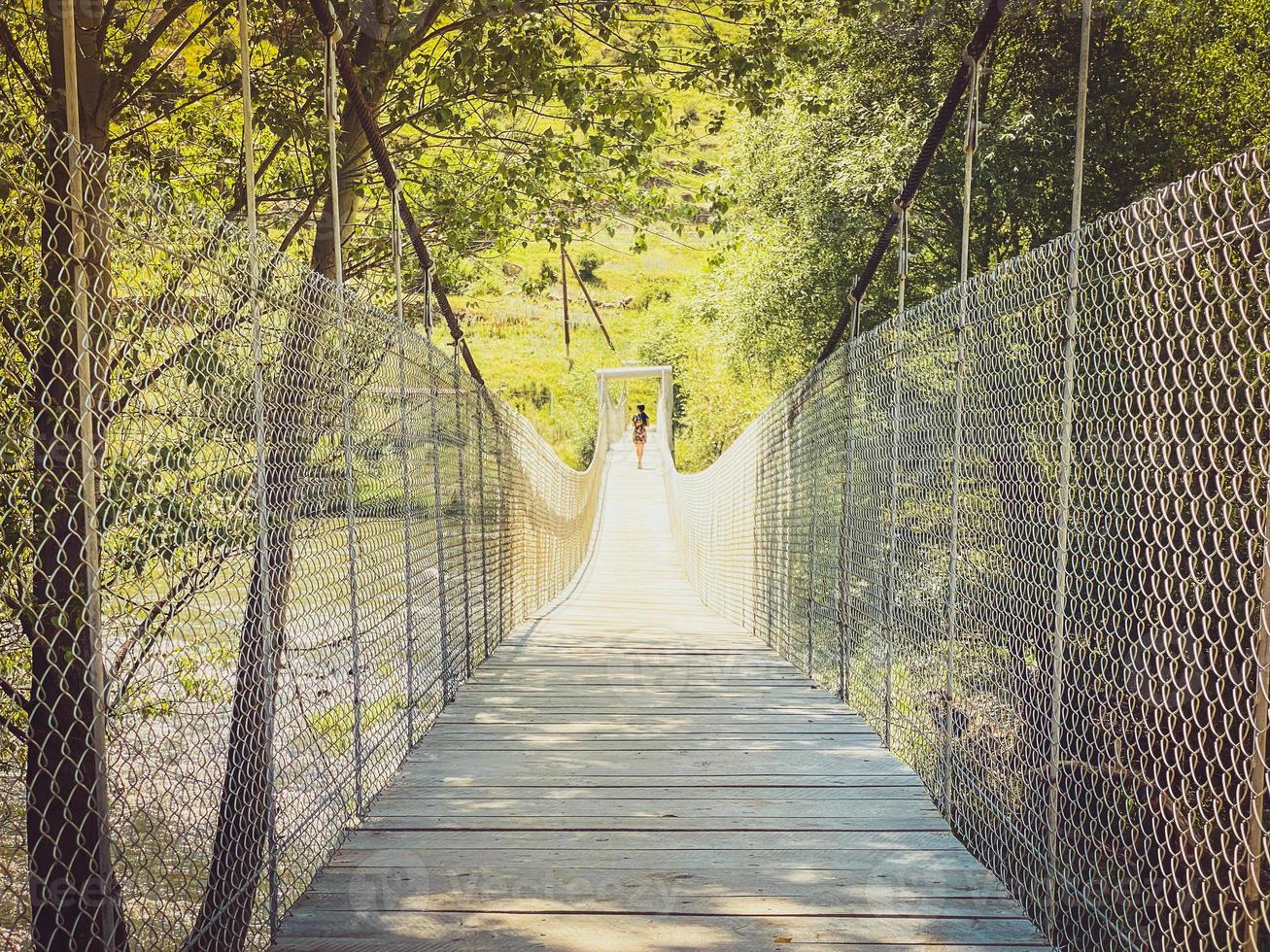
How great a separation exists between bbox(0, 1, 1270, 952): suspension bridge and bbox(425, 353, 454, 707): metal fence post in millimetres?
28

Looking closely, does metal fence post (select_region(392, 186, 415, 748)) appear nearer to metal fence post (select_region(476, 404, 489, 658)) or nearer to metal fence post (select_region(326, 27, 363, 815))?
metal fence post (select_region(326, 27, 363, 815))

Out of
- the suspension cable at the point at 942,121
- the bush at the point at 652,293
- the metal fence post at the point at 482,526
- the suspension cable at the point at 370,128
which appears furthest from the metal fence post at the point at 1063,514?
the bush at the point at 652,293

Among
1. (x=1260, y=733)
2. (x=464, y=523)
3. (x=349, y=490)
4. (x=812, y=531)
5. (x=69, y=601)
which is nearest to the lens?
(x=1260, y=733)

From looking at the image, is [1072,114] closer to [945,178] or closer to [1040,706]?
[945,178]

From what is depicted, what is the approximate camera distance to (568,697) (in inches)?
159

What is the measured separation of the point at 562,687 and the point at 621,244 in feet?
177

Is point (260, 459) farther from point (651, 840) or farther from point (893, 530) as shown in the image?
point (893, 530)

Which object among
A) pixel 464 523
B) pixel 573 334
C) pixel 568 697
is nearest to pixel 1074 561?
pixel 568 697

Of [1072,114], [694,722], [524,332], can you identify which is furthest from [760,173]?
[524,332]

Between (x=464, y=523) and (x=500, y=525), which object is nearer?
(x=464, y=523)

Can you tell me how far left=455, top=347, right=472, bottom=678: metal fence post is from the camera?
4.12 m

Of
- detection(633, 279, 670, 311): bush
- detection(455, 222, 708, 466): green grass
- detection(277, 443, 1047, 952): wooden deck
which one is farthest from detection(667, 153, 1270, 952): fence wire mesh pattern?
detection(633, 279, 670, 311): bush

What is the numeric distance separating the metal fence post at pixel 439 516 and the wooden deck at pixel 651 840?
209mm

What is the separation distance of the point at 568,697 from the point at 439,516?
853mm
